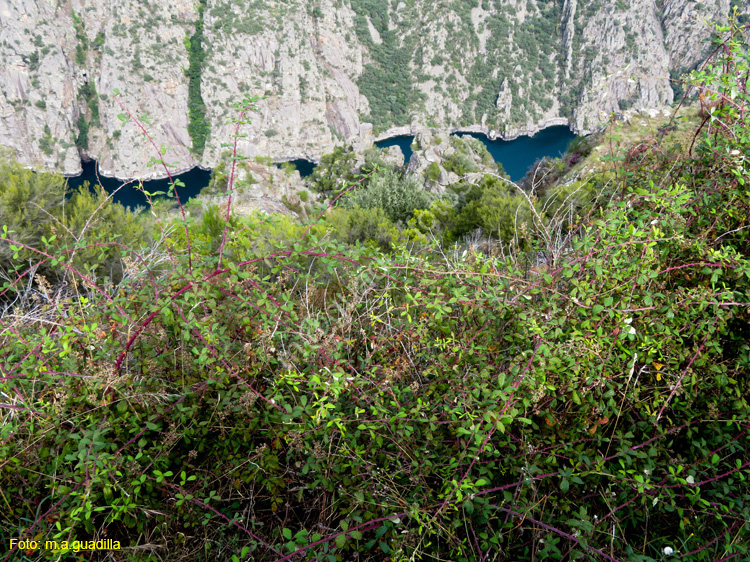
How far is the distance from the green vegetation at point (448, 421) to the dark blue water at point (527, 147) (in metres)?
45.9

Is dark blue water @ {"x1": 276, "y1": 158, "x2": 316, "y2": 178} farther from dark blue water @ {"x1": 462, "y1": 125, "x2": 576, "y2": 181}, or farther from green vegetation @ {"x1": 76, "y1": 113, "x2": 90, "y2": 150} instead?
green vegetation @ {"x1": 76, "y1": 113, "x2": 90, "y2": 150}

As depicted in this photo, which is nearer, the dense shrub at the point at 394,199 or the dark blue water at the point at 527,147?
the dense shrub at the point at 394,199

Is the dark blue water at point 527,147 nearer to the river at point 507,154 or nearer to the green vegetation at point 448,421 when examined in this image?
the river at point 507,154

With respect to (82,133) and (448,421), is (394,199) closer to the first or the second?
(448,421)

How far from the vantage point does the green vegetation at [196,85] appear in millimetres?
57906

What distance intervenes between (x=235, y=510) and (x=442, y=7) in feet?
262

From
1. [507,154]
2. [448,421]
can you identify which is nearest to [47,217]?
[448,421]

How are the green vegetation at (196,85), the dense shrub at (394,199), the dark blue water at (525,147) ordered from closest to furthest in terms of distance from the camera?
the dense shrub at (394,199) < the dark blue water at (525,147) < the green vegetation at (196,85)

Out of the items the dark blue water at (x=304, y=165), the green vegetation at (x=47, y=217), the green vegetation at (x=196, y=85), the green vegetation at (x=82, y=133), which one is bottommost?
the dark blue water at (x=304, y=165)

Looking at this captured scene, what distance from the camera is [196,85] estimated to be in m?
58.6

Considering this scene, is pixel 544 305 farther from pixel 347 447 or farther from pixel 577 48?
pixel 577 48

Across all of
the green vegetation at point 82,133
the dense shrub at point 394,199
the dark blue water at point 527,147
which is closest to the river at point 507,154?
the dark blue water at point 527,147

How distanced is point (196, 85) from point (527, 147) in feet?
161

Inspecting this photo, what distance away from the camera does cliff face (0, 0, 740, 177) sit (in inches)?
2047
